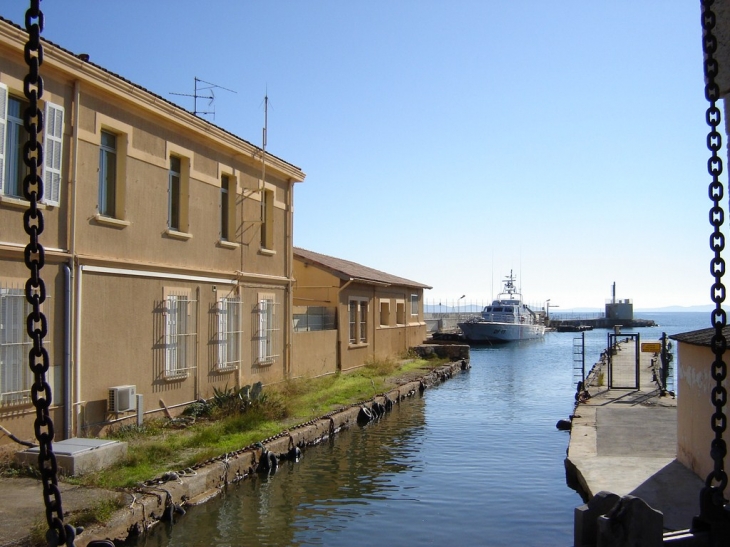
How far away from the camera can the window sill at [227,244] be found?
1603 centimetres

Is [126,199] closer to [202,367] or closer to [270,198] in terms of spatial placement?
[202,367]

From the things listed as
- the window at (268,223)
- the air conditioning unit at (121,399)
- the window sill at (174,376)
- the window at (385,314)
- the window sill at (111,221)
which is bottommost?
the air conditioning unit at (121,399)

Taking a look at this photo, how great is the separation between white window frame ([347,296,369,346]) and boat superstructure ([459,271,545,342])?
101 ft

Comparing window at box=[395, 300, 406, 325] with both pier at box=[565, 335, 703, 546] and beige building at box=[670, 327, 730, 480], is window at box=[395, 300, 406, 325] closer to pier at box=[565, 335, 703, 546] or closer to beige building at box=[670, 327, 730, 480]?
pier at box=[565, 335, 703, 546]

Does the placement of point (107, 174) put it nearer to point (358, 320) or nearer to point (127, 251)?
point (127, 251)

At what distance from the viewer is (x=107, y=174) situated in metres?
12.7

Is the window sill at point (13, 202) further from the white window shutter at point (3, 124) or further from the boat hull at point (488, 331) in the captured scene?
the boat hull at point (488, 331)

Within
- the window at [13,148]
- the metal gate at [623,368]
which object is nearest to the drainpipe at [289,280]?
the metal gate at [623,368]

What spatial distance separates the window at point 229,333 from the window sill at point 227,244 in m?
1.13

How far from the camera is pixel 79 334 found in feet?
37.4

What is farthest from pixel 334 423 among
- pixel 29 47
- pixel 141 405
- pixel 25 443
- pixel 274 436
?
pixel 29 47

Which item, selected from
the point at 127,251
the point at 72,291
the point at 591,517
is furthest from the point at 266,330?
the point at 591,517

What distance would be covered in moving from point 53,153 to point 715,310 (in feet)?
32.2

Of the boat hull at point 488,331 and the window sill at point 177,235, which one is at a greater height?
the window sill at point 177,235
